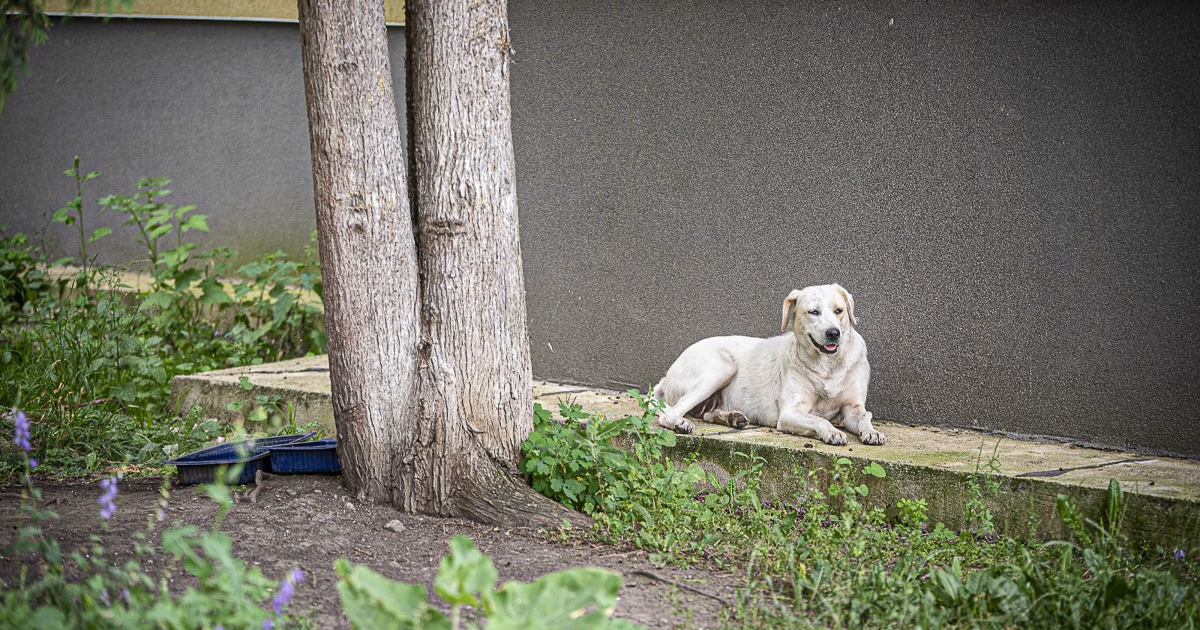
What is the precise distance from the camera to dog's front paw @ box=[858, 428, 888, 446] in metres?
5.00

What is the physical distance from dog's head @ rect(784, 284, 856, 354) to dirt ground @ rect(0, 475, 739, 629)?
1.81m

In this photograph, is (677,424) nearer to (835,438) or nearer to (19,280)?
(835,438)

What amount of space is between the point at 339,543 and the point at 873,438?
260 centimetres

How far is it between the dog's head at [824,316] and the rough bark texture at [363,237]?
2120mm

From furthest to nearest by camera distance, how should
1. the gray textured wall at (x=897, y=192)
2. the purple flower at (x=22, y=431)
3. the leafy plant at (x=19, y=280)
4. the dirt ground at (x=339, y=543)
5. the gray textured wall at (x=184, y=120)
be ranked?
the gray textured wall at (x=184, y=120) → the leafy plant at (x=19, y=280) → the gray textured wall at (x=897, y=192) → the dirt ground at (x=339, y=543) → the purple flower at (x=22, y=431)

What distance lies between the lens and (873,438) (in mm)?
5008

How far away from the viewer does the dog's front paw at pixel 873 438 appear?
16.4 feet

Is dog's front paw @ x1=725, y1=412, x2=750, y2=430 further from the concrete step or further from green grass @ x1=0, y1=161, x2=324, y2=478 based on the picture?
green grass @ x1=0, y1=161, x2=324, y2=478

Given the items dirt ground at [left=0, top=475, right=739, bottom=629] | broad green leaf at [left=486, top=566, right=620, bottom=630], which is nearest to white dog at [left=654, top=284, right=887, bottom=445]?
dirt ground at [left=0, top=475, right=739, bottom=629]

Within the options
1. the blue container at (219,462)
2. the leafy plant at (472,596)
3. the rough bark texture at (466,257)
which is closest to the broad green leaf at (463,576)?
the leafy plant at (472,596)

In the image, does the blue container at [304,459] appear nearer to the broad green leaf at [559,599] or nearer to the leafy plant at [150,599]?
the leafy plant at [150,599]

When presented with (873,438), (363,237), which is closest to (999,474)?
(873,438)

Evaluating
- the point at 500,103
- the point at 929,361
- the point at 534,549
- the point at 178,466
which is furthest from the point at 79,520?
the point at 929,361

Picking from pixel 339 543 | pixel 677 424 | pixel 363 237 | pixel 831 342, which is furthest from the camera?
pixel 677 424
